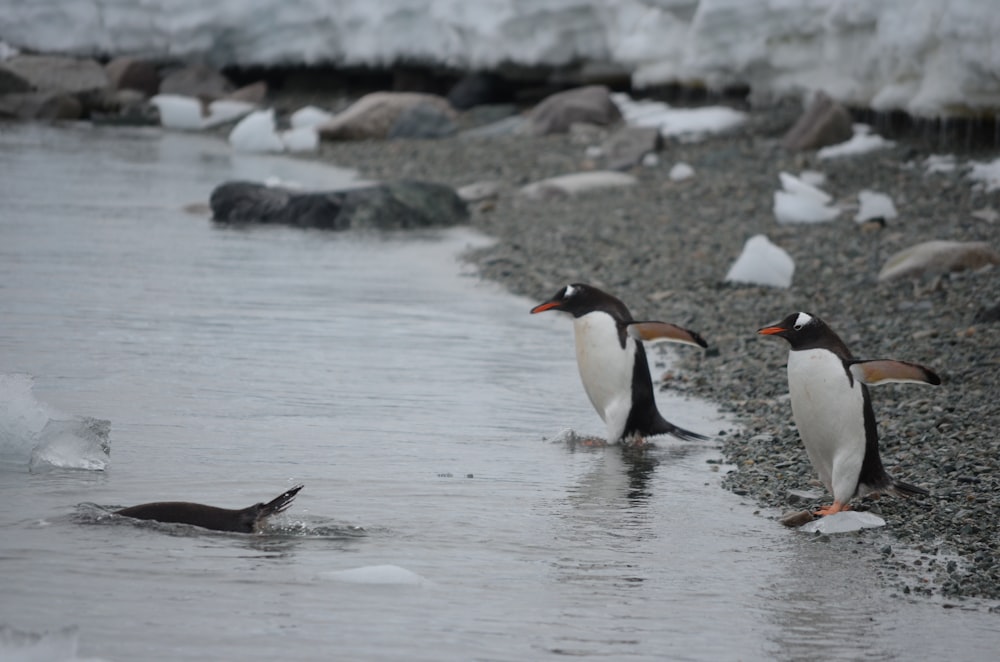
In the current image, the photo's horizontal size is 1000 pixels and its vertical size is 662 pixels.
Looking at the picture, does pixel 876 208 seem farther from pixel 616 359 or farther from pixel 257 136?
pixel 257 136

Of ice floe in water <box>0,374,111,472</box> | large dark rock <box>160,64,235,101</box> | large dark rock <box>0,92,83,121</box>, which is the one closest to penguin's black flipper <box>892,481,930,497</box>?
ice floe in water <box>0,374,111,472</box>

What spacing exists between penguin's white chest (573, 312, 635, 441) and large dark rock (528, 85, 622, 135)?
1147cm

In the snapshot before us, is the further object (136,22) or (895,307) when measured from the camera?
(136,22)

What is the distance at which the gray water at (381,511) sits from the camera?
10.4 ft

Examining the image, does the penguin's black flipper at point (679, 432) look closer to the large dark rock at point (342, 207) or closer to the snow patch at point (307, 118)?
the large dark rock at point (342, 207)

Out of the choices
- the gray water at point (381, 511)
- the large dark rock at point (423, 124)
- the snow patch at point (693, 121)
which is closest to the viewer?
the gray water at point (381, 511)

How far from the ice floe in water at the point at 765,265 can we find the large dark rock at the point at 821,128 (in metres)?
5.47

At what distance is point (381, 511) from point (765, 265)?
4539 millimetres

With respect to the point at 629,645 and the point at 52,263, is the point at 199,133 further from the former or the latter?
the point at 629,645

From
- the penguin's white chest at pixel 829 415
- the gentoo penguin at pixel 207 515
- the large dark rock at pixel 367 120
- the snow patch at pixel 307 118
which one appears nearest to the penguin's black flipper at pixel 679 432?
the penguin's white chest at pixel 829 415

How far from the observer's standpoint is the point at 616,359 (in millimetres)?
5395

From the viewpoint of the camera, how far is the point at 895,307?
7.34 meters

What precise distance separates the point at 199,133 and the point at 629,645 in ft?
65.3

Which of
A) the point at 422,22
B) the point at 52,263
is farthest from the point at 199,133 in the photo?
the point at 52,263
